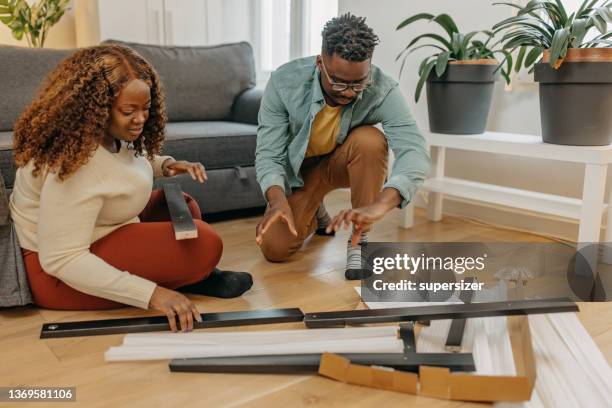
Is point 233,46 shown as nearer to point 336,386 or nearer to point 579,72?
point 579,72

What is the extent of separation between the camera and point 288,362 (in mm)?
1169

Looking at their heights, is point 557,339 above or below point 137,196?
below

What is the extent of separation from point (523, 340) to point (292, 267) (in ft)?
2.67

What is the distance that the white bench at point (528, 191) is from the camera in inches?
73.0

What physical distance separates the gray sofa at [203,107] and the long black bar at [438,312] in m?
1.10

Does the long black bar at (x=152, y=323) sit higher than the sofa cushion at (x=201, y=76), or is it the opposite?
the sofa cushion at (x=201, y=76)

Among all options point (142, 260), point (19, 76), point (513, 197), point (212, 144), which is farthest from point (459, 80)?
point (19, 76)

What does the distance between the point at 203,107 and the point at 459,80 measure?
1.21m

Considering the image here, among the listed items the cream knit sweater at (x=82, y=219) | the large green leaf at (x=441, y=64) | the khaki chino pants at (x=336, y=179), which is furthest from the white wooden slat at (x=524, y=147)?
the cream knit sweater at (x=82, y=219)

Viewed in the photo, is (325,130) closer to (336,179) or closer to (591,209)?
(336,179)

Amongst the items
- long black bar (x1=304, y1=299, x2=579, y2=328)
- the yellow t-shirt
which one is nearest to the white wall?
the yellow t-shirt

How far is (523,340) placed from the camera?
124cm

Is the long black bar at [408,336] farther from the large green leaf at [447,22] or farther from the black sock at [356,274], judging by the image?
the large green leaf at [447,22]

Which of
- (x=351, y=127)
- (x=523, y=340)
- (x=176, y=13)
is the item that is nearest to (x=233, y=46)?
(x=176, y=13)
